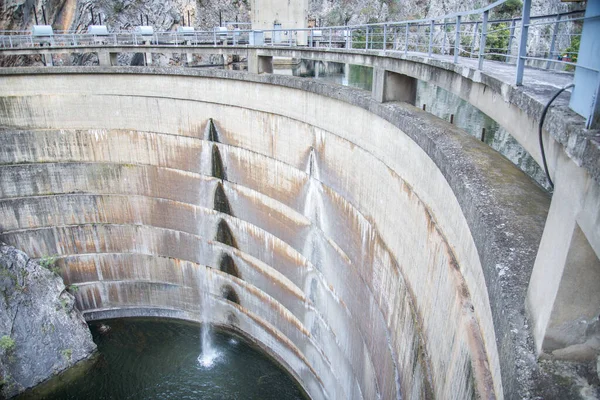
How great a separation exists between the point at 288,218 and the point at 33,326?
867cm

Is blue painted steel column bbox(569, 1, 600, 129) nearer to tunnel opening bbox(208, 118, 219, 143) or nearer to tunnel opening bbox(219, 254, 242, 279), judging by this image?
tunnel opening bbox(208, 118, 219, 143)

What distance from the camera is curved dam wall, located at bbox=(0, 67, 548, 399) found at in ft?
14.5

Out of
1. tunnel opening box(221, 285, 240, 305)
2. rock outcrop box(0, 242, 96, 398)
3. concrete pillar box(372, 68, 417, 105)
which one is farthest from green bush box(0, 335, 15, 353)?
concrete pillar box(372, 68, 417, 105)

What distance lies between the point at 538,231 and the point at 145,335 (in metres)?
14.7

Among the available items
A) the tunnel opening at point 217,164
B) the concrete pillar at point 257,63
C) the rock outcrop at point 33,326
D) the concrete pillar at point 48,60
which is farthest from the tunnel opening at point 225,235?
the concrete pillar at point 48,60

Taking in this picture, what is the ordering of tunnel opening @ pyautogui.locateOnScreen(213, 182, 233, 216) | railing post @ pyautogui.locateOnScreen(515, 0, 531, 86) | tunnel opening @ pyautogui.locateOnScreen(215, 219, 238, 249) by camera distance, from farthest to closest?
tunnel opening @ pyautogui.locateOnScreen(215, 219, 238, 249)
tunnel opening @ pyautogui.locateOnScreen(213, 182, 233, 216)
railing post @ pyautogui.locateOnScreen(515, 0, 531, 86)

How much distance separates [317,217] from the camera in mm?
11195

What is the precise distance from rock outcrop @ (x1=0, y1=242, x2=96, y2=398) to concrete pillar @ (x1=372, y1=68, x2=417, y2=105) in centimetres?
1213

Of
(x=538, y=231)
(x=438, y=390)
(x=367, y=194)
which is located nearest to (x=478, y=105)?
(x=538, y=231)

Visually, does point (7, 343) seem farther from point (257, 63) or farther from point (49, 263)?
point (257, 63)

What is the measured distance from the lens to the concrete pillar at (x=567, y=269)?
234 centimetres

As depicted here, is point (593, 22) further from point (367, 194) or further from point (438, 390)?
point (367, 194)

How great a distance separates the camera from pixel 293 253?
40.3 ft

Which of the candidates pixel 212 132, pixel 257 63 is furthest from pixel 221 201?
pixel 257 63
